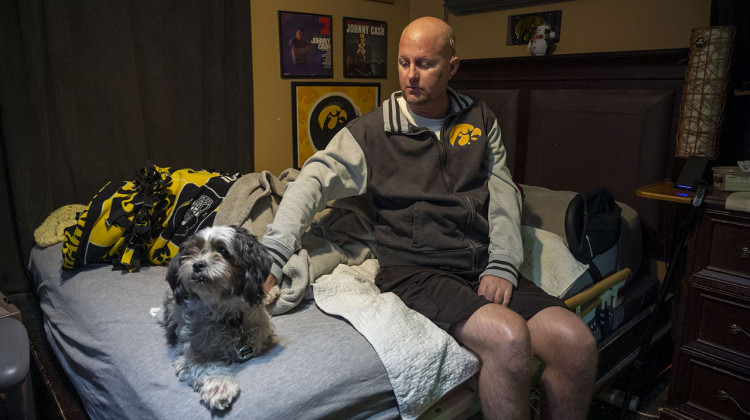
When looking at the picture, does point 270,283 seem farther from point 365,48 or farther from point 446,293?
point 365,48

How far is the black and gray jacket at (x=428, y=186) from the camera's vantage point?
1780mm

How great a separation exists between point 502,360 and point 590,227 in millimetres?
809

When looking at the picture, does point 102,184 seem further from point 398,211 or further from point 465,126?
point 465,126

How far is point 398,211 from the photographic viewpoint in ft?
6.05

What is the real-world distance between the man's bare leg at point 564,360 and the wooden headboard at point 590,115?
3.90 feet

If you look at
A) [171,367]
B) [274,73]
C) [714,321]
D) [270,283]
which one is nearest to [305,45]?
[274,73]

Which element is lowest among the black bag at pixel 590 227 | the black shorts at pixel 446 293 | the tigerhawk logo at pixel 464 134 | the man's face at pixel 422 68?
the black shorts at pixel 446 293

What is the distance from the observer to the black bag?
1.97m

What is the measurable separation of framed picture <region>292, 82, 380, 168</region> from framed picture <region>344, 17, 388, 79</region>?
0.10m

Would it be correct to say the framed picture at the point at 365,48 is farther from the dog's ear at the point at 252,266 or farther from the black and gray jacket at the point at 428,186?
the dog's ear at the point at 252,266

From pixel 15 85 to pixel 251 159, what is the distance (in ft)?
3.68

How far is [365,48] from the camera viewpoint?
336 cm

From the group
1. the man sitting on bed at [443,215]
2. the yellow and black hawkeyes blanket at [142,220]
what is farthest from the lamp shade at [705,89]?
the yellow and black hawkeyes blanket at [142,220]

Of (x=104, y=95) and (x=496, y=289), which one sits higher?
(x=104, y=95)
